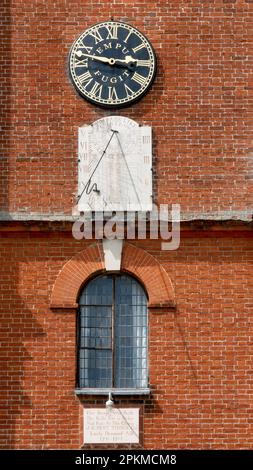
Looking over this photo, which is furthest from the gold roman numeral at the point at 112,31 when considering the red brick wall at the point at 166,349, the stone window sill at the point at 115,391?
the stone window sill at the point at 115,391

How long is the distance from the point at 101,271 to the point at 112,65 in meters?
3.61

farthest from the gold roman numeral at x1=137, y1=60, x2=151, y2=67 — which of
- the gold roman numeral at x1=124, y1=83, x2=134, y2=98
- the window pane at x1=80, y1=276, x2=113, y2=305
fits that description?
the window pane at x1=80, y1=276, x2=113, y2=305

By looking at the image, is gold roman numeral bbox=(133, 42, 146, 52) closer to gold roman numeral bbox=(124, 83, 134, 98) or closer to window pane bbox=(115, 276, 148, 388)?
gold roman numeral bbox=(124, 83, 134, 98)

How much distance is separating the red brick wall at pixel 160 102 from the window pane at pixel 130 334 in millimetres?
1648

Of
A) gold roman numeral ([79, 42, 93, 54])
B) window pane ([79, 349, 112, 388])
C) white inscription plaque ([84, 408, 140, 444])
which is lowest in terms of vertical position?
white inscription plaque ([84, 408, 140, 444])

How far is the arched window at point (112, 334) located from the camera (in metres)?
23.8

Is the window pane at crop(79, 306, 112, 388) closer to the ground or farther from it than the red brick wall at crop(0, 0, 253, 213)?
closer to the ground

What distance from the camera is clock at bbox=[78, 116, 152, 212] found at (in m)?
24.3

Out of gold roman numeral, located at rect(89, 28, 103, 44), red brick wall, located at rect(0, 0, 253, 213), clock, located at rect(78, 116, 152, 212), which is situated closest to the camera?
clock, located at rect(78, 116, 152, 212)

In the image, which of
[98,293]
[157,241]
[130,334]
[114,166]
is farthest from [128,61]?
[130,334]

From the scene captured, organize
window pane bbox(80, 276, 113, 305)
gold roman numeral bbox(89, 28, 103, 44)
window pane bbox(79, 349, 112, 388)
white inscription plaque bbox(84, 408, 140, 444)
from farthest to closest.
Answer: gold roman numeral bbox(89, 28, 103, 44) → window pane bbox(80, 276, 113, 305) → window pane bbox(79, 349, 112, 388) → white inscription plaque bbox(84, 408, 140, 444)

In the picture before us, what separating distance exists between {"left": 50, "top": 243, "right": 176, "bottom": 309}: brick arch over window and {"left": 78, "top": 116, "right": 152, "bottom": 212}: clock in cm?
76

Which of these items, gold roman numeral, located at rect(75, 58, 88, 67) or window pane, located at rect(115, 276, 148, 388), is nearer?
window pane, located at rect(115, 276, 148, 388)
